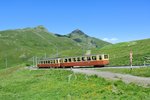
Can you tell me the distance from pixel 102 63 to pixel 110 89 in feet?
156

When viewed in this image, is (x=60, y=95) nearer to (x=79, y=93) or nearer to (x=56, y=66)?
(x=79, y=93)

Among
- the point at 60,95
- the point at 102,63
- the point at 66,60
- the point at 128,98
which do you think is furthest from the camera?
the point at 66,60

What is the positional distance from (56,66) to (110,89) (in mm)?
65829

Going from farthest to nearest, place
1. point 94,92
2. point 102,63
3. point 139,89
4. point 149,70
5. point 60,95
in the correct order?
point 102,63
point 149,70
point 60,95
point 94,92
point 139,89

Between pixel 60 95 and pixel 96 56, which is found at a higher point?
pixel 96 56

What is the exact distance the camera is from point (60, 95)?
3547 cm

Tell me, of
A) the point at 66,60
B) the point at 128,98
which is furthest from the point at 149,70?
the point at 66,60

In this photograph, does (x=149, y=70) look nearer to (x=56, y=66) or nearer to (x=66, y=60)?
(x=66, y=60)

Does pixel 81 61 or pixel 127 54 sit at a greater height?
pixel 127 54

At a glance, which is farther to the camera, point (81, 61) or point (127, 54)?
point (127, 54)

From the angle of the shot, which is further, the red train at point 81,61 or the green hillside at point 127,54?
the green hillside at point 127,54

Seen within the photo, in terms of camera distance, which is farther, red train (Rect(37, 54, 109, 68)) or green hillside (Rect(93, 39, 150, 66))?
green hillside (Rect(93, 39, 150, 66))

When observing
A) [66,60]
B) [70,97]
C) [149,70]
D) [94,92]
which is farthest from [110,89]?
[66,60]

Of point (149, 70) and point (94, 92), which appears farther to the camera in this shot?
point (149, 70)
